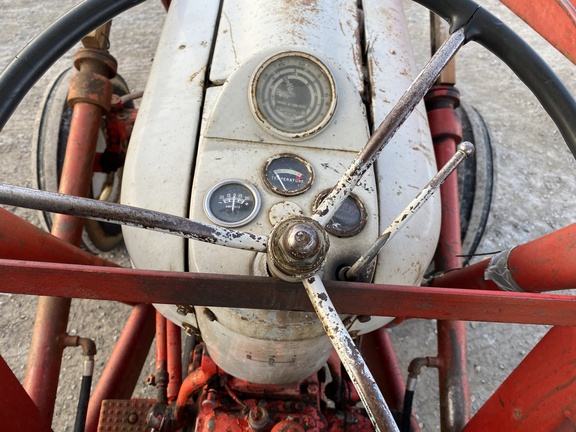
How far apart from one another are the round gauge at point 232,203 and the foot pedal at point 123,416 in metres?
0.62

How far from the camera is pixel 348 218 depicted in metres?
0.88

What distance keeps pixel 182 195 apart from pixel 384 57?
23.0 inches

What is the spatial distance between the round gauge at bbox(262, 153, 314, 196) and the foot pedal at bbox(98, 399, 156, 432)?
2.27 feet

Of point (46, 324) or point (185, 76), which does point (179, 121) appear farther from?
point (46, 324)

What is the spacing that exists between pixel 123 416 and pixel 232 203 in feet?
2.18

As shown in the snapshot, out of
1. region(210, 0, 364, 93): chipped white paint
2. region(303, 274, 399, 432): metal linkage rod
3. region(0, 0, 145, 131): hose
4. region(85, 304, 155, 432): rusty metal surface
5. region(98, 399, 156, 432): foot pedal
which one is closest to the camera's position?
region(303, 274, 399, 432): metal linkage rod

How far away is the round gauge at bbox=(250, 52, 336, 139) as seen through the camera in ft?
3.09

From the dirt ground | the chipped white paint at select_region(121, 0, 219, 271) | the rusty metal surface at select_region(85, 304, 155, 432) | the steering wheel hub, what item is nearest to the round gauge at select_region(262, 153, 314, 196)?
the chipped white paint at select_region(121, 0, 219, 271)

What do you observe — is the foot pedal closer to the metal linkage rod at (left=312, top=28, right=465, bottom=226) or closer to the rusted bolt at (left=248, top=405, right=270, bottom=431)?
the rusted bolt at (left=248, top=405, right=270, bottom=431)

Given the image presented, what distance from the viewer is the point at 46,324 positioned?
1.20 metres

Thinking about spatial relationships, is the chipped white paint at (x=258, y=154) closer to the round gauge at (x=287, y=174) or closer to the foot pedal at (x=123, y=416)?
the round gauge at (x=287, y=174)

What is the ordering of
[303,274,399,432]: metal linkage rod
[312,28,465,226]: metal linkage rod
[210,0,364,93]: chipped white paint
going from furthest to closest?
[210,0,364,93]: chipped white paint
[312,28,465,226]: metal linkage rod
[303,274,399,432]: metal linkage rod

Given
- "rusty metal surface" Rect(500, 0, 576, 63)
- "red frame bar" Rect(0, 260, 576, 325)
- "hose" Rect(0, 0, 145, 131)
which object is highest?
"rusty metal surface" Rect(500, 0, 576, 63)

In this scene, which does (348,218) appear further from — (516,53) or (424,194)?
(516,53)
